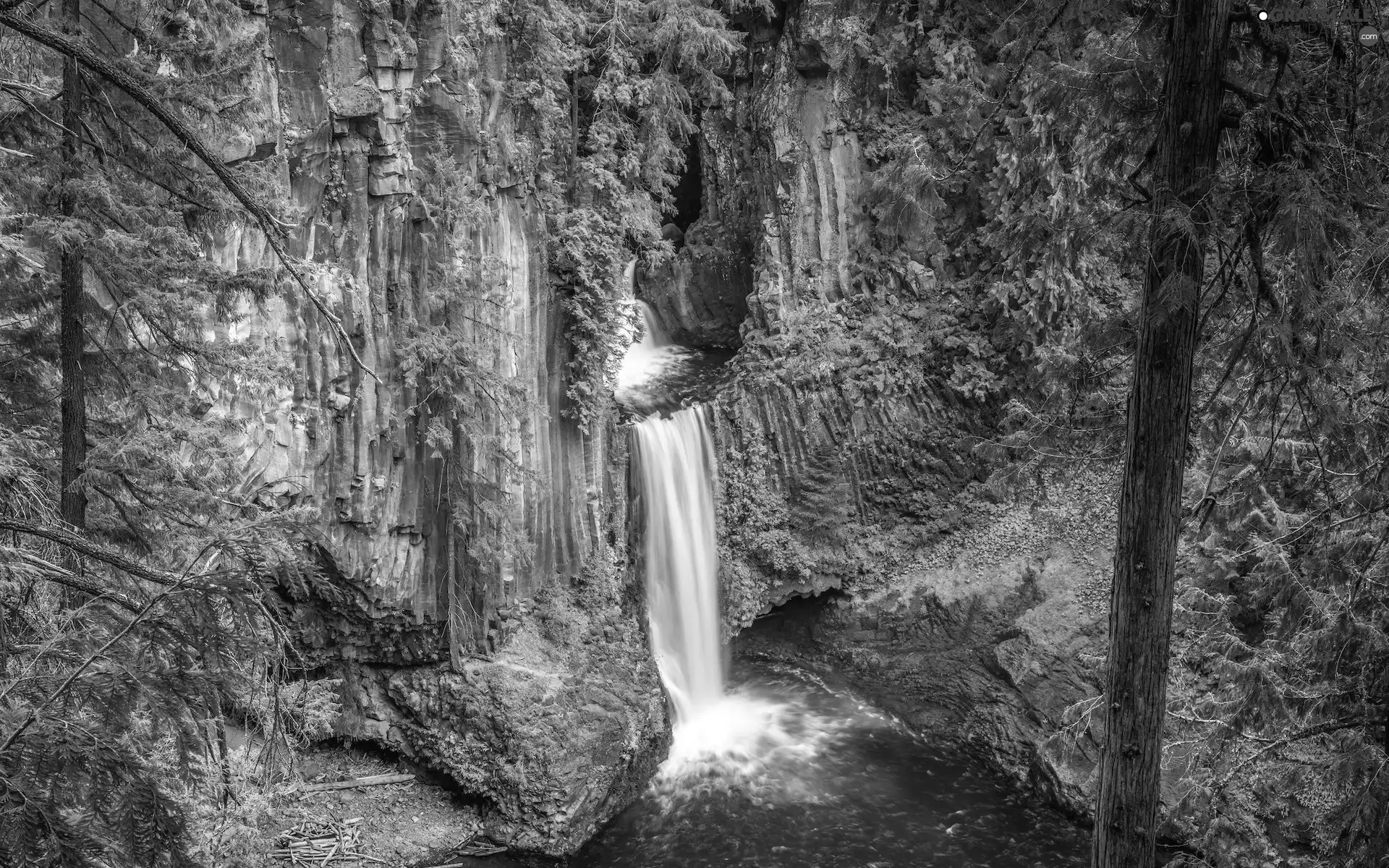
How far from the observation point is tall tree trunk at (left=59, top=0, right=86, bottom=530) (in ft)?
18.7

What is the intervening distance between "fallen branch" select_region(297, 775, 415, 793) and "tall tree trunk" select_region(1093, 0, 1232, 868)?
939 cm

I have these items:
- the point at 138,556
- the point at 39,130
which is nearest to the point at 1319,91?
the point at 39,130

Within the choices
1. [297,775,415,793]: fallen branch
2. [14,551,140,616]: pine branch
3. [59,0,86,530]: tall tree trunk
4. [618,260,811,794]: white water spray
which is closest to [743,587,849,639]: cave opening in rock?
[618,260,811,794]: white water spray

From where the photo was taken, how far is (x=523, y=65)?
12648 mm

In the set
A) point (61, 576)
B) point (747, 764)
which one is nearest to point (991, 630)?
point (747, 764)

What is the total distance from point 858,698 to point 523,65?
11658 millimetres

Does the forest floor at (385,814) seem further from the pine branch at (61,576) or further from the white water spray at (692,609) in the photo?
the pine branch at (61,576)

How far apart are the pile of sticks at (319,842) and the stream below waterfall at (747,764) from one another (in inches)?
107

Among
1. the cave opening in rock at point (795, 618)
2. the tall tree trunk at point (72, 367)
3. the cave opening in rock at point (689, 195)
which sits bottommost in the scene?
the cave opening in rock at point (795, 618)

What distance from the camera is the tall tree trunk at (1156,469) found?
4.44m

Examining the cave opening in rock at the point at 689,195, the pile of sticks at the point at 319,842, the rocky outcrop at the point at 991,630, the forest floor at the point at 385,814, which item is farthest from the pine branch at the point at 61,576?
the cave opening in rock at the point at 689,195

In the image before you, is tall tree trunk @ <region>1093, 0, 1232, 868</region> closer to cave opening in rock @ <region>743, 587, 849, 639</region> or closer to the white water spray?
the white water spray

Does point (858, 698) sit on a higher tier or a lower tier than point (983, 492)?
lower

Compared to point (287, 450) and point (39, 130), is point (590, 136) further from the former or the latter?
point (39, 130)
